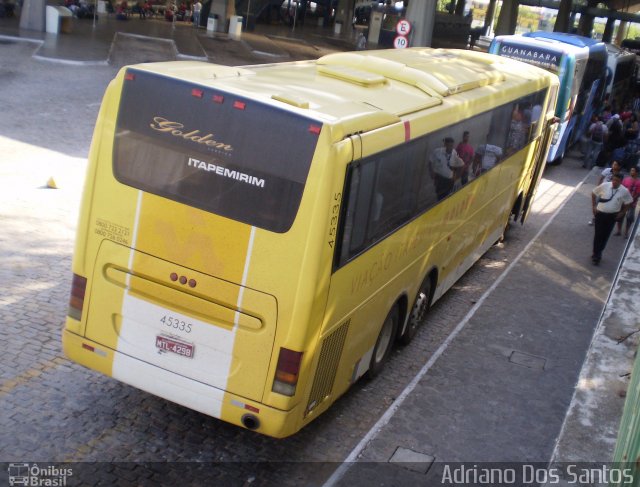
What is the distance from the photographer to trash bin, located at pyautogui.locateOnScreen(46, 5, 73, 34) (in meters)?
34.8

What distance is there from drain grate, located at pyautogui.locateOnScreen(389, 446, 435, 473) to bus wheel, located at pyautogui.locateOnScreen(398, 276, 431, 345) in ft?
7.91

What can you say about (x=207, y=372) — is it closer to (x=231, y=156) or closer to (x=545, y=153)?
(x=231, y=156)

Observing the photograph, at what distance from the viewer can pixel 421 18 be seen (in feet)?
110

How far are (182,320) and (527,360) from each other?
5631mm

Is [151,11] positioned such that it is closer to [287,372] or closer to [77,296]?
[77,296]

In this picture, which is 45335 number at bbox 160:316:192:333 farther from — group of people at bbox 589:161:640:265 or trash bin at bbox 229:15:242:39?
trash bin at bbox 229:15:242:39

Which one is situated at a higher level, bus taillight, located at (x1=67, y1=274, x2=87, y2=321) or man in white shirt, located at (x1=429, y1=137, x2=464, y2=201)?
man in white shirt, located at (x1=429, y1=137, x2=464, y2=201)

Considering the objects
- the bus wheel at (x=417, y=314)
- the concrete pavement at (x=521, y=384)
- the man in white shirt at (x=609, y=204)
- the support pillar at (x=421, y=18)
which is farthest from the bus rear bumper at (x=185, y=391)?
the support pillar at (x=421, y=18)

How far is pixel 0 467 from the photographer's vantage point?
23.7 feet

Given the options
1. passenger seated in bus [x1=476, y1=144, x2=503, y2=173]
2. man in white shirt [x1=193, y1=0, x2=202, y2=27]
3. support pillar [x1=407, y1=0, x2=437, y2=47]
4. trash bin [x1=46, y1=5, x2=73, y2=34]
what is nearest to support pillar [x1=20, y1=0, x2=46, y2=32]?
trash bin [x1=46, y1=5, x2=73, y2=34]

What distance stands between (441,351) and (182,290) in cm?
485

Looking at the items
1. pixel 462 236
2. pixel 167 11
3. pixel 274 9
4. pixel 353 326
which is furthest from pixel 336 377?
pixel 274 9

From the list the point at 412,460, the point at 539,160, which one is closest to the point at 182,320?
the point at 412,460

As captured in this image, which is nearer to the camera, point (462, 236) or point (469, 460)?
point (469, 460)
